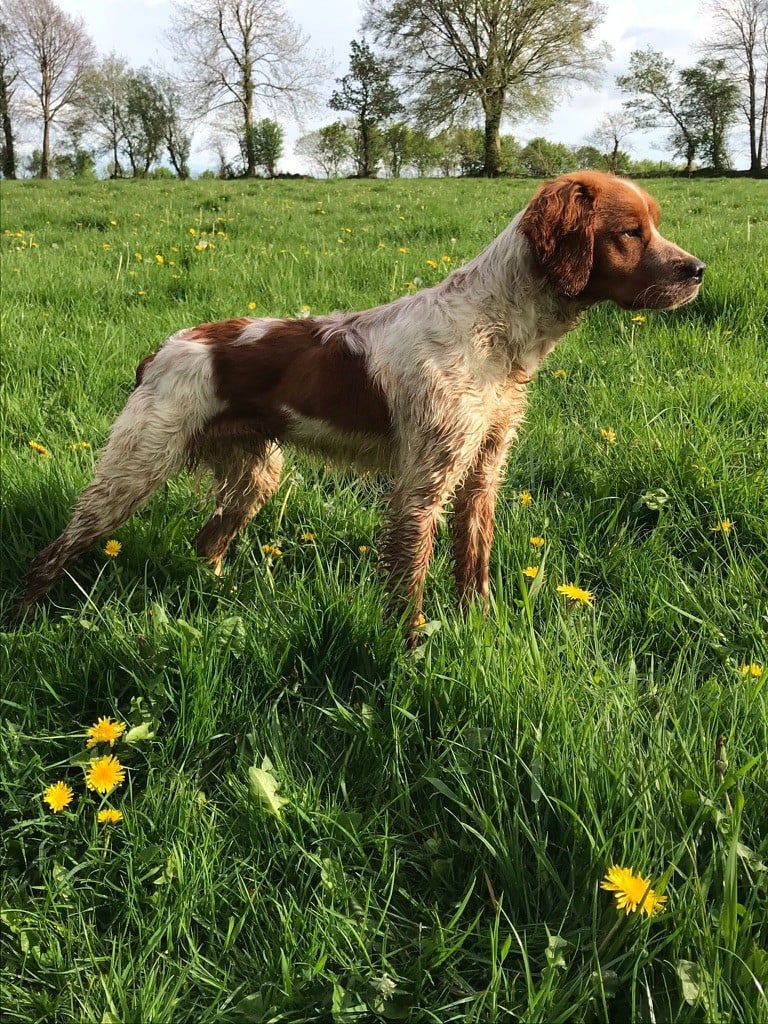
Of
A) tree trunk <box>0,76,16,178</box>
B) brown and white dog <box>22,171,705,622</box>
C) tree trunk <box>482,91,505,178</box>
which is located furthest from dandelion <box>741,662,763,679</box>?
tree trunk <box>0,76,16,178</box>

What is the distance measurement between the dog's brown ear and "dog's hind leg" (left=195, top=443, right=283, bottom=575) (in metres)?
1.38

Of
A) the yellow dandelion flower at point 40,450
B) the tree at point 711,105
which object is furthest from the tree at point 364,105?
the yellow dandelion flower at point 40,450

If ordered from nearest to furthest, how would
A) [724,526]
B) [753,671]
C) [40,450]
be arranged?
[753,671], [724,526], [40,450]

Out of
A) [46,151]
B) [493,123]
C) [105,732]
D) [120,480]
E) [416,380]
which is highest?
[46,151]

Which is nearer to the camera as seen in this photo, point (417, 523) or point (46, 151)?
point (417, 523)

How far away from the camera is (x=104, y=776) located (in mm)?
1695

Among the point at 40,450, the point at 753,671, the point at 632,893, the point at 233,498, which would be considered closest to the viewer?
the point at 632,893

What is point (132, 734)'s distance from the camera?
5.98ft

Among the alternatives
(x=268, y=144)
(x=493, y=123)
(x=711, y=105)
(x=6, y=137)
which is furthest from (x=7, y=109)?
(x=711, y=105)

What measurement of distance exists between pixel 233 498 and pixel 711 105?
6004 centimetres

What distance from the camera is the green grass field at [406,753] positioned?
137cm

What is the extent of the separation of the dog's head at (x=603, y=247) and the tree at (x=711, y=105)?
55490 millimetres

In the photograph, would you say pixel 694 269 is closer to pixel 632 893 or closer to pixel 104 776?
pixel 632 893

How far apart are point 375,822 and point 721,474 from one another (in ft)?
7.15
